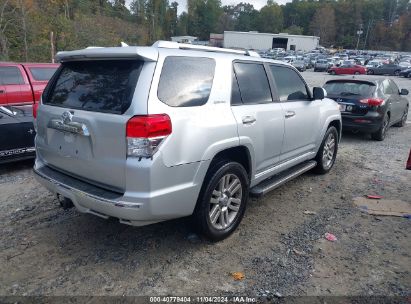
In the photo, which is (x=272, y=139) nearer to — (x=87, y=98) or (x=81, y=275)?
(x=87, y=98)

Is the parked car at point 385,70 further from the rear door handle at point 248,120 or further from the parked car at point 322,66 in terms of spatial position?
the rear door handle at point 248,120

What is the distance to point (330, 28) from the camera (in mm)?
125125

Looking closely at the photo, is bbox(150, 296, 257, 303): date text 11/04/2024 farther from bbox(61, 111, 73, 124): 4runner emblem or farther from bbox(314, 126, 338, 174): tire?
bbox(314, 126, 338, 174): tire

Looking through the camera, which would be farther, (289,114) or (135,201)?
(289,114)

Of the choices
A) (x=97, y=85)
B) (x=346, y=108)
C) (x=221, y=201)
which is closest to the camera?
(x=97, y=85)

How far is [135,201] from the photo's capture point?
8.78 ft

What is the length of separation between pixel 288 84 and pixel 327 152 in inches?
69.3

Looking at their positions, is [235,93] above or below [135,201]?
above

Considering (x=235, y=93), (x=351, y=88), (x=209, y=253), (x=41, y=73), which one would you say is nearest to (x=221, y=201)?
(x=209, y=253)

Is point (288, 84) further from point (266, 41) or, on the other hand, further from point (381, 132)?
→ point (266, 41)

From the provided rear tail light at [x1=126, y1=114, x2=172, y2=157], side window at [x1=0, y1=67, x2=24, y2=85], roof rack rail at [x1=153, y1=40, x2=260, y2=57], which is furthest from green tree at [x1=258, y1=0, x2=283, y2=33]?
rear tail light at [x1=126, y1=114, x2=172, y2=157]

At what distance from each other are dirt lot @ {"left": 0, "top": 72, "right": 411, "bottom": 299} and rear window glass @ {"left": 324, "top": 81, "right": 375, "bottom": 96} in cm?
443

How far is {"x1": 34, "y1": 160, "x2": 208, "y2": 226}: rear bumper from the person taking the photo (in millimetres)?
2688

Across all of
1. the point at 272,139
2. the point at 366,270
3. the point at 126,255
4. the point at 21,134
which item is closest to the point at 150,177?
the point at 126,255
